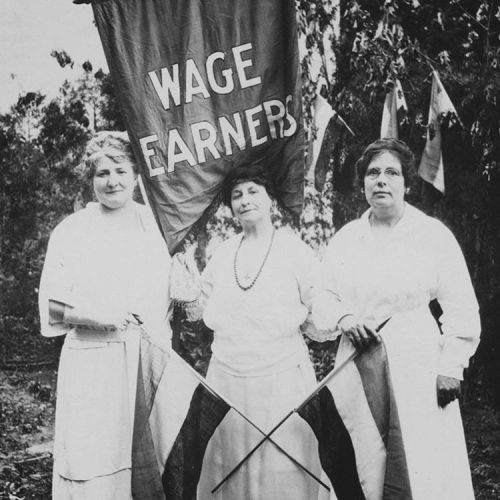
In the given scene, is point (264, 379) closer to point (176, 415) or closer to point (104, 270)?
point (176, 415)

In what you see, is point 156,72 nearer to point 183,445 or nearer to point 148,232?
point 148,232

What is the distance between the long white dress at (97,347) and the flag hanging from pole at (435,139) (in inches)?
108

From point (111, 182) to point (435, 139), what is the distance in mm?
2926

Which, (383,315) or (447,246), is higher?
(447,246)

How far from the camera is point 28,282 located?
353 inches

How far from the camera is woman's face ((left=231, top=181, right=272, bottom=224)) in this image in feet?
10.1

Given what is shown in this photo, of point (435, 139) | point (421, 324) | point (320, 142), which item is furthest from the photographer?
point (435, 139)

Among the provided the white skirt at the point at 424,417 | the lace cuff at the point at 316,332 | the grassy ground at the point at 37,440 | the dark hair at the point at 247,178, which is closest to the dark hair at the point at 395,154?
the dark hair at the point at 247,178

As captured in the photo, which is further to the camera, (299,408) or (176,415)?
(176,415)

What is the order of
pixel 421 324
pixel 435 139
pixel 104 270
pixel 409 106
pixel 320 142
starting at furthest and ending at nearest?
pixel 409 106, pixel 435 139, pixel 320 142, pixel 104 270, pixel 421 324

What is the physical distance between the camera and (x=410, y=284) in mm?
2760

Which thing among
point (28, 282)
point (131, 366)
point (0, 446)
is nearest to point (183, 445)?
point (131, 366)

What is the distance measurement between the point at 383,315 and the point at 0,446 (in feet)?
14.6

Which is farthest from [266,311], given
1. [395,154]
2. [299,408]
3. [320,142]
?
[320,142]
